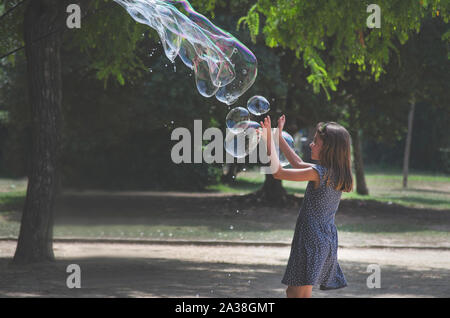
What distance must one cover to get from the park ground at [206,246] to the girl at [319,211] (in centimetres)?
329

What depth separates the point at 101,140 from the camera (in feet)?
Answer: 80.4

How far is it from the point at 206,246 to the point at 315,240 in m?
9.54

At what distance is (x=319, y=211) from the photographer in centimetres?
585

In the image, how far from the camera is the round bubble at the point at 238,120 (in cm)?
777

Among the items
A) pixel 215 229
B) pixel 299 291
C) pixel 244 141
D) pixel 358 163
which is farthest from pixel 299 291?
pixel 358 163

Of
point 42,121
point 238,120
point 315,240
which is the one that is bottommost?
point 315,240

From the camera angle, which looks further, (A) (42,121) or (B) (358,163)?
(B) (358,163)

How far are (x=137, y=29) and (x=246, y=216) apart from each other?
10.0 metres

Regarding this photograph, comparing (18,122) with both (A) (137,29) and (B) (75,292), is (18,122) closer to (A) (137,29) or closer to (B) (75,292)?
(A) (137,29)

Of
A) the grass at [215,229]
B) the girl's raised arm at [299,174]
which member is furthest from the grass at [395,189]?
the girl's raised arm at [299,174]

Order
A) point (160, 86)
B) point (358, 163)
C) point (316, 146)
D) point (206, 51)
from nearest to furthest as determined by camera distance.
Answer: point (316, 146), point (206, 51), point (160, 86), point (358, 163)

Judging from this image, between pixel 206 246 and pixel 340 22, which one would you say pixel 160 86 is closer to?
pixel 206 246

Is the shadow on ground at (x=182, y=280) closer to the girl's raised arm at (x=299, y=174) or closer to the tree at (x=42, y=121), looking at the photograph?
the tree at (x=42, y=121)

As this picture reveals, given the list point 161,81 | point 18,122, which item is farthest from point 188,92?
point 18,122
